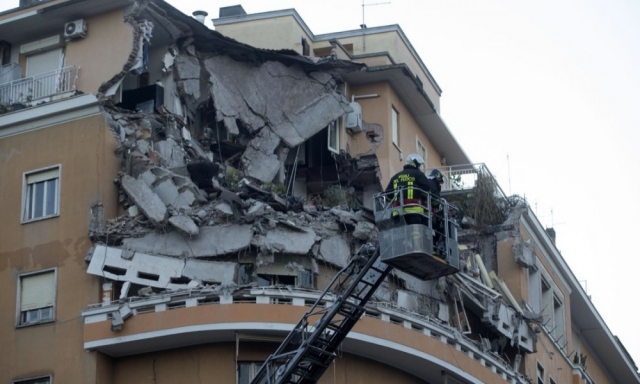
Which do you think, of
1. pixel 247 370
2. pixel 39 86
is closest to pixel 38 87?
pixel 39 86

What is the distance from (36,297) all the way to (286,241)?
6.19 meters

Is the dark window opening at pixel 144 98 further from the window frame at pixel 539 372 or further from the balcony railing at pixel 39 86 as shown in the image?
the window frame at pixel 539 372

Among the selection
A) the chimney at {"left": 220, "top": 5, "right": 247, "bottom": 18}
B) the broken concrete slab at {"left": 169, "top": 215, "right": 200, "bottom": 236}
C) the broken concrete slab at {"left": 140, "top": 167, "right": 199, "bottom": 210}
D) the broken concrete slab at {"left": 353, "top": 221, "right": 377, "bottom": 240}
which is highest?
the chimney at {"left": 220, "top": 5, "right": 247, "bottom": 18}

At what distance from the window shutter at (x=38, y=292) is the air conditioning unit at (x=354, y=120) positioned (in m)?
11.3

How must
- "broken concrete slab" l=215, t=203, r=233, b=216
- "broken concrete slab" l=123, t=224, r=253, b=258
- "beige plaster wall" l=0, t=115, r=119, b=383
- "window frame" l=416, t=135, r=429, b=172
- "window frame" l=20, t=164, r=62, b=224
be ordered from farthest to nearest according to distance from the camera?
"window frame" l=416, t=135, r=429, b=172 → "broken concrete slab" l=215, t=203, r=233, b=216 → "window frame" l=20, t=164, r=62, b=224 → "broken concrete slab" l=123, t=224, r=253, b=258 → "beige plaster wall" l=0, t=115, r=119, b=383

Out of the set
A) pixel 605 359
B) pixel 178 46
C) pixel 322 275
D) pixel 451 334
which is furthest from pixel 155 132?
pixel 605 359

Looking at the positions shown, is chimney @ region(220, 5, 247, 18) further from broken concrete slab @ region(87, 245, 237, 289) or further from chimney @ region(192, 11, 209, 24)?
broken concrete slab @ region(87, 245, 237, 289)

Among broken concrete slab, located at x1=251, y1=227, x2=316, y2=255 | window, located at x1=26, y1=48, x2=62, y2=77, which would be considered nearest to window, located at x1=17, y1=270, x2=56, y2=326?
broken concrete slab, located at x1=251, y1=227, x2=316, y2=255

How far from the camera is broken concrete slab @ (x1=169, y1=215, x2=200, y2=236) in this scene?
36250 millimetres

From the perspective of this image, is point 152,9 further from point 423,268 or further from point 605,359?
point 605,359

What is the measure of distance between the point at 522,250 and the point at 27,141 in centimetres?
1409

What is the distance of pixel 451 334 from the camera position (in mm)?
36562

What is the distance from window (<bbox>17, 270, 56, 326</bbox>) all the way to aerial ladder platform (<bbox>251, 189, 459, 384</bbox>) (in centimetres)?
648

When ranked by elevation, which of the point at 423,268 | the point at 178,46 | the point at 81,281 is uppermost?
the point at 178,46
